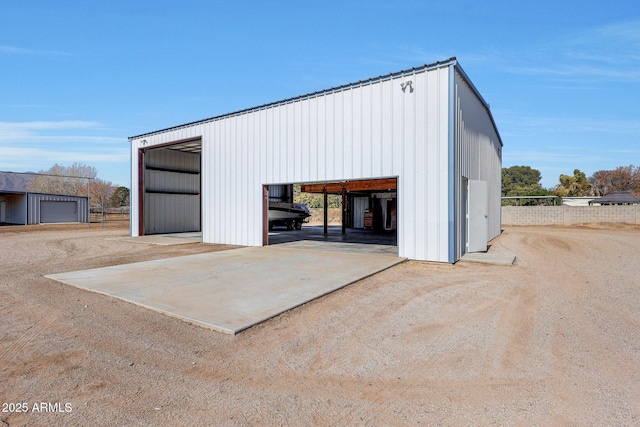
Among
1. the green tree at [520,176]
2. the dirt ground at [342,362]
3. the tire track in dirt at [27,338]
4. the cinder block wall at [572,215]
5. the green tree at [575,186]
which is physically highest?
the green tree at [520,176]

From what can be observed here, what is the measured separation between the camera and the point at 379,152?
1039 cm

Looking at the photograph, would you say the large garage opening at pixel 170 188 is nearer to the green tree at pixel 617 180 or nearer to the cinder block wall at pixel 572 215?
the cinder block wall at pixel 572 215

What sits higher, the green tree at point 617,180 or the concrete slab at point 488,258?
the green tree at point 617,180

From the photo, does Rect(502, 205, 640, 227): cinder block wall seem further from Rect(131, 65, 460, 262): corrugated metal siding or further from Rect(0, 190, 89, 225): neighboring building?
Rect(0, 190, 89, 225): neighboring building

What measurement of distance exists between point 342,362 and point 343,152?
8458 millimetres

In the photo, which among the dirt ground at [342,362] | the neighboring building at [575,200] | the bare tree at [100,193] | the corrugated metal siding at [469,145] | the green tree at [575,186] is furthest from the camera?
the bare tree at [100,193]

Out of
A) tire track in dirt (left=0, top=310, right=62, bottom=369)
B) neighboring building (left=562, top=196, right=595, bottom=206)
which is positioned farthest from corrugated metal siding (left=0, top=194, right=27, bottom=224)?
neighboring building (left=562, top=196, right=595, bottom=206)

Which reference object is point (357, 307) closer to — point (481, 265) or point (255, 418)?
point (255, 418)

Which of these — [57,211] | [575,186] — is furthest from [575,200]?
[57,211]

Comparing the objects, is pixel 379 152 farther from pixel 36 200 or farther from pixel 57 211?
pixel 57 211

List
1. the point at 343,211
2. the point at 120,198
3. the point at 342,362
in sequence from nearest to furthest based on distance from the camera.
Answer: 1. the point at 342,362
2. the point at 343,211
3. the point at 120,198

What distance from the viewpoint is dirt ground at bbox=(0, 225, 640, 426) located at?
2.60 metres

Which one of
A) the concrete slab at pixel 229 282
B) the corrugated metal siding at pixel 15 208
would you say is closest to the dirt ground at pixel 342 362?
the concrete slab at pixel 229 282

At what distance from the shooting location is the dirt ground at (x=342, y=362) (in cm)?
260
